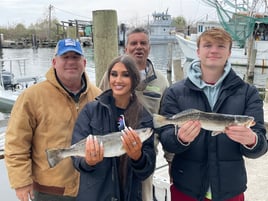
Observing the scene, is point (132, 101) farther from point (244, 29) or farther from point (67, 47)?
point (244, 29)

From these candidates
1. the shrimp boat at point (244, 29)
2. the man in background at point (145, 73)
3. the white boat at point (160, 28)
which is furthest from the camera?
the white boat at point (160, 28)

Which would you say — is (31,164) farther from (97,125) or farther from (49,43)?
(49,43)

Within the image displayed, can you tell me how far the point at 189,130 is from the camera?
2.25 meters

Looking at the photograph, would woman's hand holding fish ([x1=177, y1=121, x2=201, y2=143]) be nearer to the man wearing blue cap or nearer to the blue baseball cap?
the man wearing blue cap

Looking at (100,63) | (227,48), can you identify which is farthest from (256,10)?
(227,48)

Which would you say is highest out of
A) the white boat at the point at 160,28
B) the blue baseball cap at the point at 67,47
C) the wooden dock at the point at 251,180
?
the white boat at the point at 160,28

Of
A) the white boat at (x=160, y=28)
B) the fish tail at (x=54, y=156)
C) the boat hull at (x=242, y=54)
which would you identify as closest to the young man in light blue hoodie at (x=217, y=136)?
the fish tail at (x=54, y=156)

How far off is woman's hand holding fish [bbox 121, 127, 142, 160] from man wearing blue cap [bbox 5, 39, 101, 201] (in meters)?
0.67

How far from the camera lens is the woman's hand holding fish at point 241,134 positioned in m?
2.19

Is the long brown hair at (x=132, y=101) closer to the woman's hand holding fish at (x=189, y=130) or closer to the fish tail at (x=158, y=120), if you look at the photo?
the fish tail at (x=158, y=120)

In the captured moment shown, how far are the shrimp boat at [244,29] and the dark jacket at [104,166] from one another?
11.4 metres

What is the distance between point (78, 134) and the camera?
2416 millimetres

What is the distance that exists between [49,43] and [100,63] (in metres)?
67.1

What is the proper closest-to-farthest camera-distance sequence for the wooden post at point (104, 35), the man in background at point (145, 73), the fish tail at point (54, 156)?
the fish tail at point (54, 156)
the man in background at point (145, 73)
the wooden post at point (104, 35)
